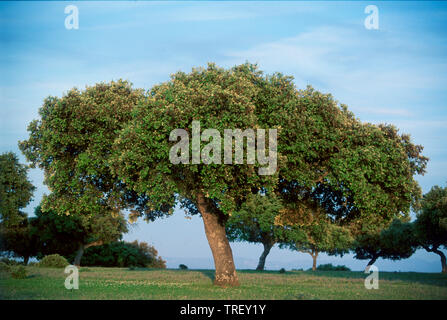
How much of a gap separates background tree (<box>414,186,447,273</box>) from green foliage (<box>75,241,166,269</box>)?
170 feet

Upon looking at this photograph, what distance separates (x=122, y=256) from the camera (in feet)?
277

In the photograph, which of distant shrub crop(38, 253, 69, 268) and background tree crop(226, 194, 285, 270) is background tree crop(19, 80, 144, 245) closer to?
distant shrub crop(38, 253, 69, 268)

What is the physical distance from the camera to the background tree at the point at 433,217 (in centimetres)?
5025

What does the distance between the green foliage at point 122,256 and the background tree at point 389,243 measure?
40.2 m

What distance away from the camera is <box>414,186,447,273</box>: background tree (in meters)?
50.2

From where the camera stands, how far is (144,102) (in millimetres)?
26562

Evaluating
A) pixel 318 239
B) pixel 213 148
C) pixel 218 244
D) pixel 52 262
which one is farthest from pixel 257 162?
pixel 318 239

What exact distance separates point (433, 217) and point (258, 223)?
72.8ft

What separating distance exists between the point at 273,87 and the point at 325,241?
145 feet

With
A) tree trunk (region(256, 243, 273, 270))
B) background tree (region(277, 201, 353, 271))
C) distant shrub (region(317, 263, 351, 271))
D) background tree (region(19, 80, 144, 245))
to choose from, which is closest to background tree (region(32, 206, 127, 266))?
tree trunk (region(256, 243, 273, 270))

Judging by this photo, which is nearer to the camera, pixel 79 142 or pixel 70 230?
pixel 79 142

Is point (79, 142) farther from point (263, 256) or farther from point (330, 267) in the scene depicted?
point (330, 267)
